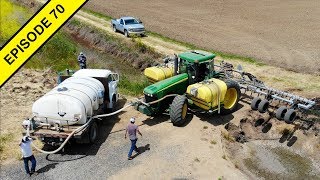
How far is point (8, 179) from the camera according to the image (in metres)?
12.4

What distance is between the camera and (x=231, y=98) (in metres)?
17.2

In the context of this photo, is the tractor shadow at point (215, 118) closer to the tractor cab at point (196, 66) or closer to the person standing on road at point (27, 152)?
the tractor cab at point (196, 66)

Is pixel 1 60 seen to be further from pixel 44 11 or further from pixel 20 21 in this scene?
pixel 20 21

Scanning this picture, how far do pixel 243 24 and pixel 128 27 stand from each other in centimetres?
1303

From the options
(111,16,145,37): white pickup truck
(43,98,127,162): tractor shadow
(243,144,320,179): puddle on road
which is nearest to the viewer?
(243,144,320,179): puddle on road

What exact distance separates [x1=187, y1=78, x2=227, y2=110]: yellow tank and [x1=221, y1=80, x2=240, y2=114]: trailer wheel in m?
0.99

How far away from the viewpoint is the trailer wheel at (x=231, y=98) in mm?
16575

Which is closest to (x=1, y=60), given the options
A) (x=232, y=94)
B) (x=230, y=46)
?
(x=232, y=94)

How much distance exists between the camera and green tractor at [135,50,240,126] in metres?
15.2

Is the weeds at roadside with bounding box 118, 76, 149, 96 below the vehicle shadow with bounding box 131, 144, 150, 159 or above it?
above

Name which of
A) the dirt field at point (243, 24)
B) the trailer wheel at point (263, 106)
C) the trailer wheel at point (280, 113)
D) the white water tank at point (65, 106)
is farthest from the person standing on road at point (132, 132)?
the dirt field at point (243, 24)

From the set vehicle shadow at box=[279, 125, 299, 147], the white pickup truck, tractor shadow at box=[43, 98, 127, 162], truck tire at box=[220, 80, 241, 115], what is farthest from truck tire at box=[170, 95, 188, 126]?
the white pickup truck

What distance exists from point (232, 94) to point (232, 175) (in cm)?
561

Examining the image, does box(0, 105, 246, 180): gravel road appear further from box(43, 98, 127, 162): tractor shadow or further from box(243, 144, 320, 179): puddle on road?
box(243, 144, 320, 179): puddle on road
